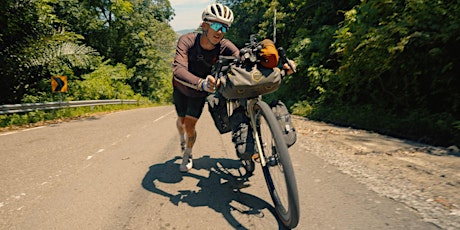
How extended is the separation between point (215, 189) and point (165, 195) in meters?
0.58

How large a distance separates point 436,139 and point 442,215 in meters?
3.96

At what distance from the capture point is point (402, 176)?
3816mm

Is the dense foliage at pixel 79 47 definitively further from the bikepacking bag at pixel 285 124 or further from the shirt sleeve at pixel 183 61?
the bikepacking bag at pixel 285 124

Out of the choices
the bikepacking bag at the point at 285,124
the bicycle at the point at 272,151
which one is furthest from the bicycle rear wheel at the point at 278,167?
the bikepacking bag at the point at 285,124

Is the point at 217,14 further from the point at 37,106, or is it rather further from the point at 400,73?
the point at 37,106

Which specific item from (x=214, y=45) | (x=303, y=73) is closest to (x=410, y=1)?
(x=214, y=45)

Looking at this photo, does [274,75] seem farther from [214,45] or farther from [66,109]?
[66,109]

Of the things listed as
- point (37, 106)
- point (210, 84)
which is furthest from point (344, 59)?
point (37, 106)

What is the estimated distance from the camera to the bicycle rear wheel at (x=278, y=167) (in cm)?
238

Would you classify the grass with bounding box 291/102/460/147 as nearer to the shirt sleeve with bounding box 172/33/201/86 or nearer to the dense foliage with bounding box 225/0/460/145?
the dense foliage with bounding box 225/0/460/145

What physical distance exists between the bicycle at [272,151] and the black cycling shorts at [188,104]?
0.89 meters

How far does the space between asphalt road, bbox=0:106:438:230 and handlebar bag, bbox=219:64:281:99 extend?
1137 mm

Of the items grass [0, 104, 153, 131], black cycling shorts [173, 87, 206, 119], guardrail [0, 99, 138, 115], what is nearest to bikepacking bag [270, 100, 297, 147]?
black cycling shorts [173, 87, 206, 119]

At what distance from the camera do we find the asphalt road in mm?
2793
